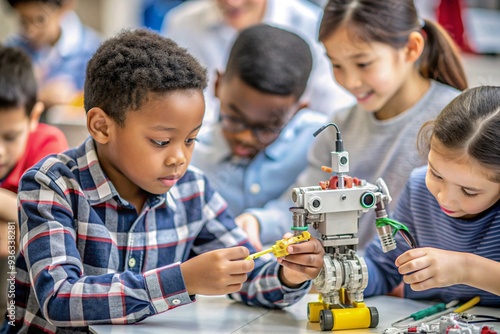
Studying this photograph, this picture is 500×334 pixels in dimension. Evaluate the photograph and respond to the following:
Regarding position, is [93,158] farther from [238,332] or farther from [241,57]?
[241,57]

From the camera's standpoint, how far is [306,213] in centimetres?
103

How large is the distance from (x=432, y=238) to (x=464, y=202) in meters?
0.16

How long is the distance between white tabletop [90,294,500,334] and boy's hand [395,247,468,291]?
0.32 feet

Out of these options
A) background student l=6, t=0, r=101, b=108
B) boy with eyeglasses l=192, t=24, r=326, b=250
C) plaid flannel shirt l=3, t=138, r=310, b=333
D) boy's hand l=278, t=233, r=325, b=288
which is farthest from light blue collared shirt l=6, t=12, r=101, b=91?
boy's hand l=278, t=233, r=325, b=288

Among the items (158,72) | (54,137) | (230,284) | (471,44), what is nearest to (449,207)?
(230,284)

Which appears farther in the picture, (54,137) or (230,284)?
(54,137)

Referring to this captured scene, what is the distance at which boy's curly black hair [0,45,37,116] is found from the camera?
1731 millimetres

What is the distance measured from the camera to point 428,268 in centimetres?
101

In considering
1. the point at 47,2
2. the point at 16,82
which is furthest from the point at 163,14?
the point at 16,82

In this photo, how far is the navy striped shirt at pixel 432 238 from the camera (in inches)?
45.0

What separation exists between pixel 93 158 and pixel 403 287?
0.56m

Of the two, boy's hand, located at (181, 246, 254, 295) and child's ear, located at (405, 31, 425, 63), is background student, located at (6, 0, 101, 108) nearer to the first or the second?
child's ear, located at (405, 31, 425, 63)

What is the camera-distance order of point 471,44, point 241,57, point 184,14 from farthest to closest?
point 471,44 → point 184,14 → point 241,57

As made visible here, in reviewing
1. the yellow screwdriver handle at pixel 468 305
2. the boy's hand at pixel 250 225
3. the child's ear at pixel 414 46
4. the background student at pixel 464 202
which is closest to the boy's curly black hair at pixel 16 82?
the boy's hand at pixel 250 225
